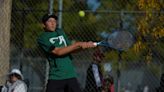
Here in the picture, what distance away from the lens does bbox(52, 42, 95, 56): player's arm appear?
21.6 feet

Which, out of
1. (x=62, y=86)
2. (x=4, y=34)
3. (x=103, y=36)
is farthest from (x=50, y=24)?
(x=103, y=36)

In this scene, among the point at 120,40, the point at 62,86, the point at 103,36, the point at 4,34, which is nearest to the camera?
the point at 62,86

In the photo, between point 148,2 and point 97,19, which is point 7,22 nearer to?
point 148,2

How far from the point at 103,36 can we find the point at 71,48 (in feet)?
16.6

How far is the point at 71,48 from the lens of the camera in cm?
673

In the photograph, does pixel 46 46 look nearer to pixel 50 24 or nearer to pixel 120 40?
pixel 50 24

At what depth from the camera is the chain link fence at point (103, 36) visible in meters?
9.83

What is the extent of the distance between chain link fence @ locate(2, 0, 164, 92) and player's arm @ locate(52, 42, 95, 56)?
86.7 inches

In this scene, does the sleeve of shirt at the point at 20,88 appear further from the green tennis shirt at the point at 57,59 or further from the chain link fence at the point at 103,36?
the green tennis shirt at the point at 57,59

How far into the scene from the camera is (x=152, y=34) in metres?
9.84

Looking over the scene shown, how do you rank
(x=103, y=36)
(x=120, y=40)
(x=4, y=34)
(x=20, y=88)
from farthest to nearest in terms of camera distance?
1. (x=103, y=36)
2. (x=4, y=34)
3. (x=20, y=88)
4. (x=120, y=40)

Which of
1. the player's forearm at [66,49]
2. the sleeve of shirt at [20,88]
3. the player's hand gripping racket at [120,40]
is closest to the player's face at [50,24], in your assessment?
the player's forearm at [66,49]

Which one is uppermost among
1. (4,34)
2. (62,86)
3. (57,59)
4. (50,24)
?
(4,34)

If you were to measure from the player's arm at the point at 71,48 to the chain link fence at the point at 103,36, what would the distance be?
7.23 ft
